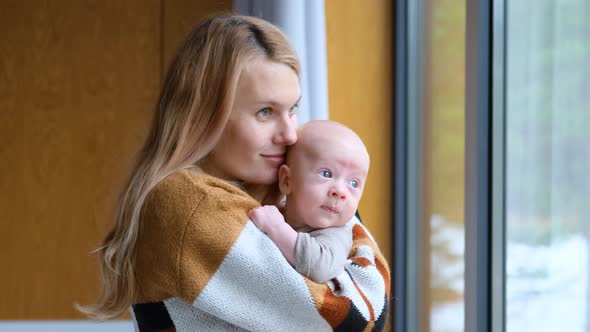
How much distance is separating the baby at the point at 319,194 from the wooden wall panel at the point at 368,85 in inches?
59.6

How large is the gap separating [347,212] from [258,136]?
7.1 inches

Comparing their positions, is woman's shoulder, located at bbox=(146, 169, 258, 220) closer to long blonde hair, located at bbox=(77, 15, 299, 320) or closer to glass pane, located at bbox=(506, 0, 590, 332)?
long blonde hair, located at bbox=(77, 15, 299, 320)

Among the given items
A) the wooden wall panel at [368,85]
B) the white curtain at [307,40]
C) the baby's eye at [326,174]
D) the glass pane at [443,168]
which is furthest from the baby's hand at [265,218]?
the wooden wall panel at [368,85]

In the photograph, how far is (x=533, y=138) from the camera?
1.84 metres

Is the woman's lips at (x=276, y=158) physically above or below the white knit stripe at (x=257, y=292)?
above

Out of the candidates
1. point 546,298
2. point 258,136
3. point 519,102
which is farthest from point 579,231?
point 258,136

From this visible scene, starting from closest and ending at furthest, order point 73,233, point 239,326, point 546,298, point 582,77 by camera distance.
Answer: point 239,326
point 582,77
point 546,298
point 73,233

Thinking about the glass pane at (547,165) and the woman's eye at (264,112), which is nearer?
the woman's eye at (264,112)

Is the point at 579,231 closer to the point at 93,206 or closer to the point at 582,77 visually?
the point at 582,77

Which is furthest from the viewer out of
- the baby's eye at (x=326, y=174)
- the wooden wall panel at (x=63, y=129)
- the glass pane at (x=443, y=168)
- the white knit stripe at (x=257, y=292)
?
the wooden wall panel at (x=63, y=129)

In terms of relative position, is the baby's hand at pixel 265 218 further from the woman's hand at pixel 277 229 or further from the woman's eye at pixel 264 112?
the woman's eye at pixel 264 112

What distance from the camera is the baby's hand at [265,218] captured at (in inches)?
47.0

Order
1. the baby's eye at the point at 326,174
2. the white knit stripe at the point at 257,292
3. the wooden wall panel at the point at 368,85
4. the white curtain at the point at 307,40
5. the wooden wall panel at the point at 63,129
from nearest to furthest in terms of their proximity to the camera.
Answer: the white knit stripe at the point at 257,292 → the baby's eye at the point at 326,174 → the white curtain at the point at 307,40 → the wooden wall panel at the point at 368,85 → the wooden wall panel at the point at 63,129

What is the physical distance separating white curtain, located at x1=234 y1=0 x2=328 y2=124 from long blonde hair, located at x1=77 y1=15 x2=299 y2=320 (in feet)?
2.95
